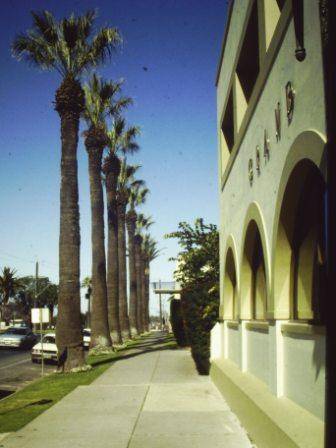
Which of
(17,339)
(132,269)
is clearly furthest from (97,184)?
(132,269)

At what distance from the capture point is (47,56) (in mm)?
20719

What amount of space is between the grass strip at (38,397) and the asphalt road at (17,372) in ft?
3.17

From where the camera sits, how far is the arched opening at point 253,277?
35.8ft

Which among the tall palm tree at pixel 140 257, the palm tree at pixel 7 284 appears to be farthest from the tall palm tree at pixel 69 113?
the palm tree at pixel 7 284

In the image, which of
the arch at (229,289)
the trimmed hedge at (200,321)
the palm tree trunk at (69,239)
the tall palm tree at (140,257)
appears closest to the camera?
the arch at (229,289)

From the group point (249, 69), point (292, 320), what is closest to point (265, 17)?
point (249, 69)

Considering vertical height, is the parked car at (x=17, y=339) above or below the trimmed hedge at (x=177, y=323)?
below

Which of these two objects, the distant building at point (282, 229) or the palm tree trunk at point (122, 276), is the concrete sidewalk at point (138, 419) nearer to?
the distant building at point (282, 229)

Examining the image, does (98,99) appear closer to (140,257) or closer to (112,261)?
(112,261)

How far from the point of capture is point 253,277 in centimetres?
1156

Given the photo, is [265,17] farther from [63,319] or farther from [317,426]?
[63,319]

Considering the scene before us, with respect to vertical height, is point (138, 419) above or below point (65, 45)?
below

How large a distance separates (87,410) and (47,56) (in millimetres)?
14215

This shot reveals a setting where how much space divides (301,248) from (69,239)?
1330 cm
